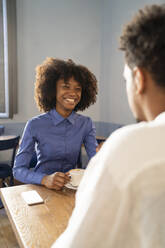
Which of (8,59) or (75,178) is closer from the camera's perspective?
(75,178)

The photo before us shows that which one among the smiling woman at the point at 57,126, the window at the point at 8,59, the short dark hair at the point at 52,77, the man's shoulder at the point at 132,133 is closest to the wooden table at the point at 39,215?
the smiling woman at the point at 57,126

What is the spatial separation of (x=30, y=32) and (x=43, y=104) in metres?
2.17

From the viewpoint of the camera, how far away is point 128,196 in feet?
1.26

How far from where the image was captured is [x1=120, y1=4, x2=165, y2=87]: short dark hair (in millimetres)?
457

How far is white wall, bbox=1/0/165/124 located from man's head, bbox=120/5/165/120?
3099 millimetres

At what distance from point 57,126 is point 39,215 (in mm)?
843

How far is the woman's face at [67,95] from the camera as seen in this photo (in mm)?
1770

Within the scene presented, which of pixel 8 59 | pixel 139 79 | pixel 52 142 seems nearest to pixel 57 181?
pixel 52 142

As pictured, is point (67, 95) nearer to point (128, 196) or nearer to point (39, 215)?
point (39, 215)

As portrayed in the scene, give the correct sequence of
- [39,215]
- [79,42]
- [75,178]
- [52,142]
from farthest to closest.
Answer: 1. [79,42]
2. [52,142]
3. [75,178]
4. [39,215]

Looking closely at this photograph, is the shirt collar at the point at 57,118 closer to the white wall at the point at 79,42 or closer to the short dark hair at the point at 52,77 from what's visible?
the short dark hair at the point at 52,77

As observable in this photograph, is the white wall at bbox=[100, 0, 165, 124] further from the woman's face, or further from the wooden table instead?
the wooden table

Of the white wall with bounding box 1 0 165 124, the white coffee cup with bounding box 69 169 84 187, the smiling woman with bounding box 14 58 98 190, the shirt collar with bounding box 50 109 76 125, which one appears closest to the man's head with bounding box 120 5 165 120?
the white coffee cup with bounding box 69 169 84 187

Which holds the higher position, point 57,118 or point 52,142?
point 57,118
